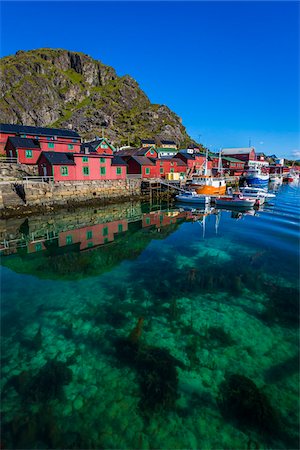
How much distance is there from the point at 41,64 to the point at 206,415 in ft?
509

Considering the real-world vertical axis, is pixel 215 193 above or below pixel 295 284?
above

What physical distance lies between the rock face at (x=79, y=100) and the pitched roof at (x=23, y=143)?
59147 millimetres

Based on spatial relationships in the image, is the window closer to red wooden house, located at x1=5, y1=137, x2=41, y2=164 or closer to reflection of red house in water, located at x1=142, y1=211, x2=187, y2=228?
red wooden house, located at x1=5, y1=137, x2=41, y2=164

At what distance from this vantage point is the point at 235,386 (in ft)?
22.3

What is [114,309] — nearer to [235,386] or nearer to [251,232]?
[235,386]

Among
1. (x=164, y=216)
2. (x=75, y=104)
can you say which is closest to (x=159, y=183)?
(x=164, y=216)

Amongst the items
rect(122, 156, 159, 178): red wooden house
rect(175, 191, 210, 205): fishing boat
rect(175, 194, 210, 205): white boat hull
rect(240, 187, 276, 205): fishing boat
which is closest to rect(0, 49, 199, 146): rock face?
rect(122, 156, 159, 178): red wooden house

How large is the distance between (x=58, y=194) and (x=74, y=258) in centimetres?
1861

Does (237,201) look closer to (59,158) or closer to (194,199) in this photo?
(194,199)

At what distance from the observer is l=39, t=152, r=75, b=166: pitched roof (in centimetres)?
3284

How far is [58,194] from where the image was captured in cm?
3244

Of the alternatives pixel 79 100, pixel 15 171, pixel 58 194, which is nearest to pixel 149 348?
pixel 58 194

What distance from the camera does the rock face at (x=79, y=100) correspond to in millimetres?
102750

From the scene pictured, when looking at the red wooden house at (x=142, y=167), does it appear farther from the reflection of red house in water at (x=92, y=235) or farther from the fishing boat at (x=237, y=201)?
the reflection of red house in water at (x=92, y=235)
